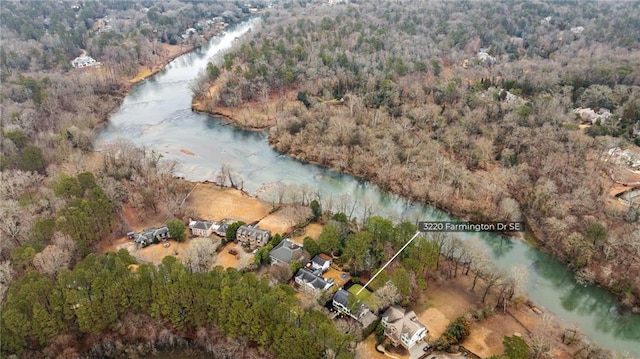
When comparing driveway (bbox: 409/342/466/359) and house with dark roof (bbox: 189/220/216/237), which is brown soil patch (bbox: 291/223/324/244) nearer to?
house with dark roof (bbox: 189/220/216/237)

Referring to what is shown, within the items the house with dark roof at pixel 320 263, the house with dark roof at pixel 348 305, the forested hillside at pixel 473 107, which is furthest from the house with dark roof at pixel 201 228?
the forested hillside at pixel 473 107

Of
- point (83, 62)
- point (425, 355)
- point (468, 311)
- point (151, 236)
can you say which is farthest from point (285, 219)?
point (83, 62)

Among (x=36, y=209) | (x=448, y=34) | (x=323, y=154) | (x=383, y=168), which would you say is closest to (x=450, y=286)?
(x=383, y=168)

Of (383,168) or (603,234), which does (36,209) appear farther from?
(603,234)

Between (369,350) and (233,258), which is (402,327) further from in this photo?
(233,258)

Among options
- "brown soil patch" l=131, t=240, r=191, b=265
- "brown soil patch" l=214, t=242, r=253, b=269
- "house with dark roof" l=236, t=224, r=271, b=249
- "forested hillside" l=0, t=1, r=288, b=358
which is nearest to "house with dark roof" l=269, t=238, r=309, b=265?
"house with dark roof" l=236, t=224, r=271, b=249

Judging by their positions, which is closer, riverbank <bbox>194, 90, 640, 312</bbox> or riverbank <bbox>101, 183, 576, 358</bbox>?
riverbank <bbox>101, 183, 576, 358</bbox>

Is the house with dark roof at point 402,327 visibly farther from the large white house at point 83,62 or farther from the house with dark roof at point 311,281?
the large white house at point 83,62
